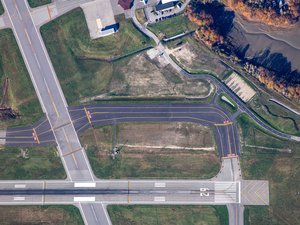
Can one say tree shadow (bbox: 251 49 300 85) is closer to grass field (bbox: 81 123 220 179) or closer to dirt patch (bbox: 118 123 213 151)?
grass field (bbox: 81 123 220 179)

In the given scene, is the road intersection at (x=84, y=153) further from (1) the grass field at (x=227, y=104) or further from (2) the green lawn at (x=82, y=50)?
(2) the green lawn at (x=82, y=50)

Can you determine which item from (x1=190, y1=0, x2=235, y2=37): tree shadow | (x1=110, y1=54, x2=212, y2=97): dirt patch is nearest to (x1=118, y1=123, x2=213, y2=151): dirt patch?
(x1=110, y1=54, x2=212, y2=97): dirt patch

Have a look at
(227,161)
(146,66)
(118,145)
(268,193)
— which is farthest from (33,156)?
(268,193)

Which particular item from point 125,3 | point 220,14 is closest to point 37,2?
point 125,3

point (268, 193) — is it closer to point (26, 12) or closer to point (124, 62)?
point (124, 62)

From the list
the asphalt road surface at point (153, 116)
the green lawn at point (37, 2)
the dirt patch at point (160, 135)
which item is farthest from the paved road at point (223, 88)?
the green lawn at point (37, 2)

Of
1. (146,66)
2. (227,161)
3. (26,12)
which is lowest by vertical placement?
(227,161)
